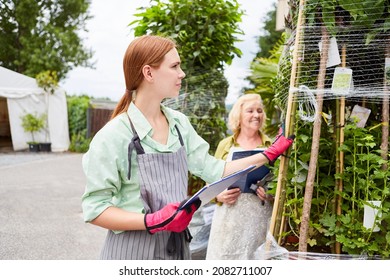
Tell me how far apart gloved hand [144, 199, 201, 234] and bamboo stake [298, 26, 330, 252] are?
505 millimetres

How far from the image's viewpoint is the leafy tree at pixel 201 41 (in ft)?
8.24

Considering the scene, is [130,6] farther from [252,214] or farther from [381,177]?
Answer: [381,177]

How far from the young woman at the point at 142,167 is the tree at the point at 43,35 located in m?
1.04

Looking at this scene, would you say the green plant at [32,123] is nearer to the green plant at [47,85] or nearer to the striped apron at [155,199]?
the green plant at [47,85]

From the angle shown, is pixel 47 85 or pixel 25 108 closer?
pixel 25 108

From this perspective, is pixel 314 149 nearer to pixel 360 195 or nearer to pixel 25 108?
pixel 360 195

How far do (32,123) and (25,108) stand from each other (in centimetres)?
39

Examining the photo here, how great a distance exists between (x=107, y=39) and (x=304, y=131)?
3.30 feet

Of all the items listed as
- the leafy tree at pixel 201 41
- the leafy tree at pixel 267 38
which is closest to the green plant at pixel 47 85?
the leafy tree at pixel 201 41

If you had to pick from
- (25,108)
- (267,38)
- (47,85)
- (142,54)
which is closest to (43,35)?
(25,108)

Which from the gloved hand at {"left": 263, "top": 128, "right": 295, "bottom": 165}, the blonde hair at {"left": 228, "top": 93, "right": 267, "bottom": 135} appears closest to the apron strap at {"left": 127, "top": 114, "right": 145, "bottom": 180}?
the gloved hand at {"left": 263, "top": 128, "right": 295, "bottom": 165}

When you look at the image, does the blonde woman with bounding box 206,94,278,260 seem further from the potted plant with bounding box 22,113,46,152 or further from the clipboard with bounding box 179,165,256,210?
the potted plant with bounding box 22,113,46,152

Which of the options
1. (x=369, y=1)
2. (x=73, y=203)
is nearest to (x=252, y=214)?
(x=369, y=1)

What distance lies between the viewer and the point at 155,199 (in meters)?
1.15
